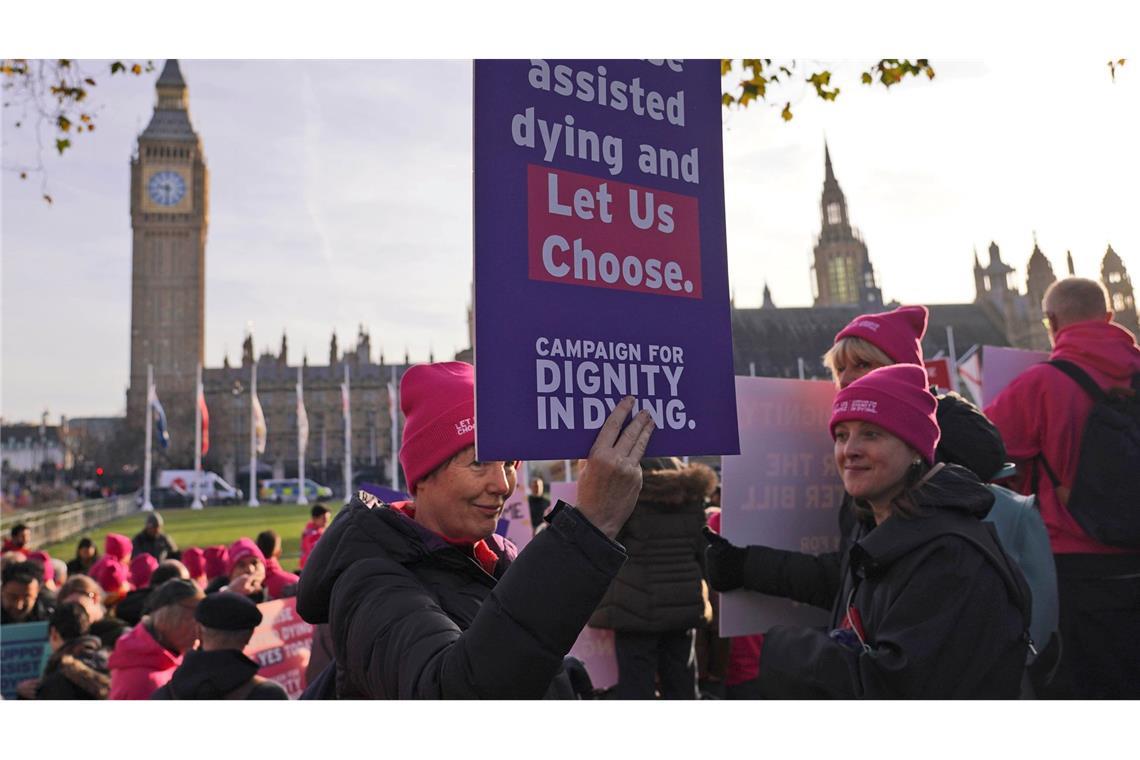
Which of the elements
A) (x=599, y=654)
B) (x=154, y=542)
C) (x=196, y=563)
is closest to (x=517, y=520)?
(x=599, y=654)

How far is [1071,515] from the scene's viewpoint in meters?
2.90

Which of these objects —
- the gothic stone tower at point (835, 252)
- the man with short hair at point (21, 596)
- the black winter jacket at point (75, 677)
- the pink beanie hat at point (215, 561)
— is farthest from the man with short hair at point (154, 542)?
the gothic stone tower at point (835, 252)

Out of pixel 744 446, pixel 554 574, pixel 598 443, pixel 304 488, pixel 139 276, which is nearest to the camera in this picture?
pixel 554 574

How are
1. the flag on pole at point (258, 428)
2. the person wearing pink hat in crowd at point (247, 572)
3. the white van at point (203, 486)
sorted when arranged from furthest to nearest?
1. the white van at point (203, 486)
2. the flag on pole at point (258, 428)
3. the person wearing pink hat in crowd at point (247, 572)

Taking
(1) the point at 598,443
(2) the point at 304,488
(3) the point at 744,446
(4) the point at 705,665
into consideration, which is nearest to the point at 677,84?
(1) the point at 598,443

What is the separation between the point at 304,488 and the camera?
147ft

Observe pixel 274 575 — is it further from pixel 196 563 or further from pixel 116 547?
pixel 116 547

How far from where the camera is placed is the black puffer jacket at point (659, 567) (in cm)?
427

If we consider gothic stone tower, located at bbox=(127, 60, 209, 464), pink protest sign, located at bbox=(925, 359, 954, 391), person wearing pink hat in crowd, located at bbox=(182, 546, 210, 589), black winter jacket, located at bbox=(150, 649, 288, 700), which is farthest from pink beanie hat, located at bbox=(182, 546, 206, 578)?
gothic stone tower, located at bbox=(127, 60, 209, 464)

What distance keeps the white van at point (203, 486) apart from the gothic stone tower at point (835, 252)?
62287mm

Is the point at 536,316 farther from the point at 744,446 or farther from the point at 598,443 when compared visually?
the point at 744,446

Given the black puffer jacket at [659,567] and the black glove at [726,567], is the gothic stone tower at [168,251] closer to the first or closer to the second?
the black puffer jacket at [659,567]

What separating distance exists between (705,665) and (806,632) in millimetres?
3838

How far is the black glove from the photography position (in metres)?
2.74
